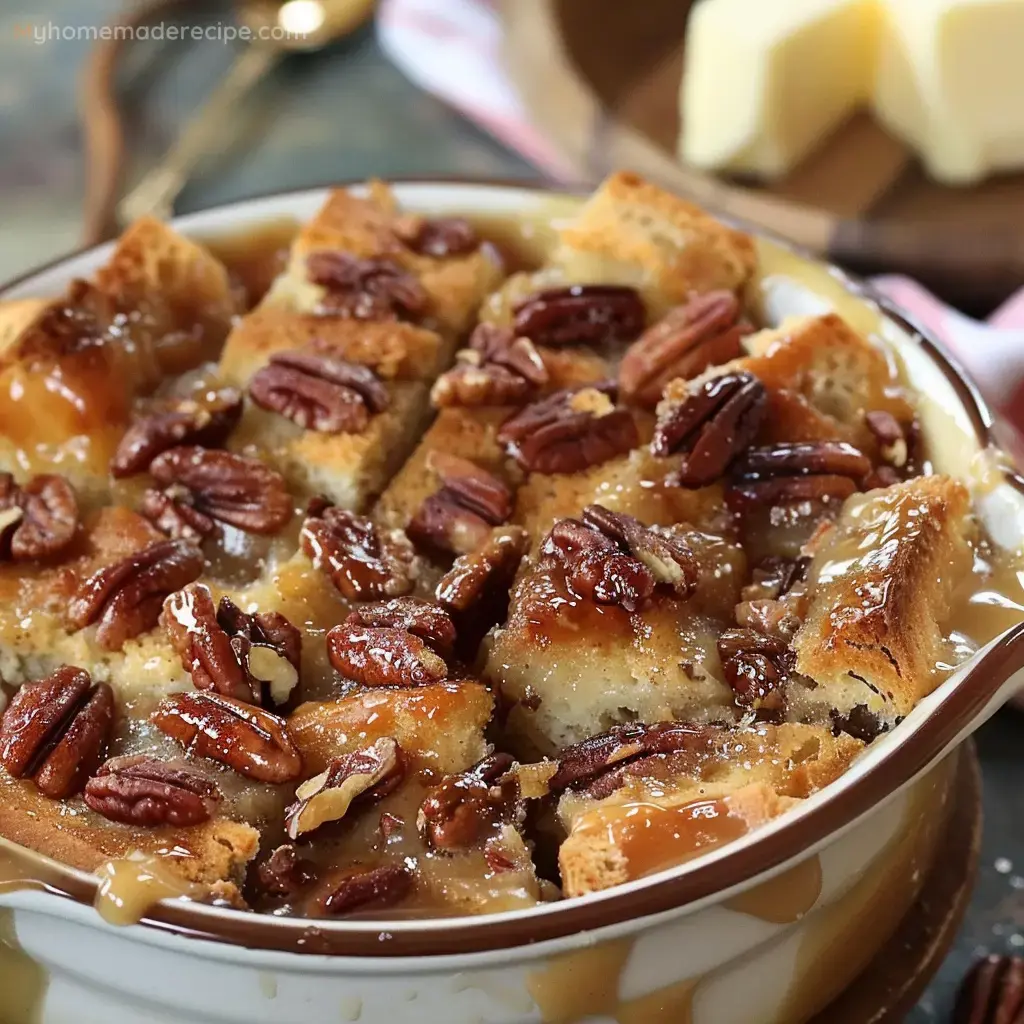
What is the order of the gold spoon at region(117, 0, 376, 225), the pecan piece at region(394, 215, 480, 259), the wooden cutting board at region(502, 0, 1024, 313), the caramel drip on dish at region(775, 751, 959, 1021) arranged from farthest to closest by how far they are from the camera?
the gold spoon at region(117, 0, 376, 225)
the wooden cutting board at region(502, 0, 1024, 313)
the pecan piece at region(394, 215, 480, 259)
the caramel drip on dish at region(775, 751, 959, 1021)

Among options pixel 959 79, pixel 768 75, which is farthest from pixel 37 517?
pixel 959 79

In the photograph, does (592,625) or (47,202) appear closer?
(592,625)

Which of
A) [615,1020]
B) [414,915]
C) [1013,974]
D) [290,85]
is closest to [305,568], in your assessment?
[414,915]

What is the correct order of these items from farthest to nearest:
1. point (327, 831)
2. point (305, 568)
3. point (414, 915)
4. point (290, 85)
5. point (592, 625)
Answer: point (290, 85), point (305, 568), point (592, 625), point (327, 831), point (414, 915)

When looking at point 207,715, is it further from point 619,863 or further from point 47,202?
point 47,202

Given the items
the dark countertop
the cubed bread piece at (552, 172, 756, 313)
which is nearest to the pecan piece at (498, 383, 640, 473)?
the cubed bread piece at (552, 172, 756, 313)

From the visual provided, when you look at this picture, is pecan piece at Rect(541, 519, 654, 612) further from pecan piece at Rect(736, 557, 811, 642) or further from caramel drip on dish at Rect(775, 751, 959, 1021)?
caramel drip on dish at Rect(775, 751, 959, 1021)

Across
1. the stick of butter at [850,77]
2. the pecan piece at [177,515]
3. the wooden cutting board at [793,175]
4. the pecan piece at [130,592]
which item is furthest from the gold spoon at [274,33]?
the pecan piece at [130,592]
